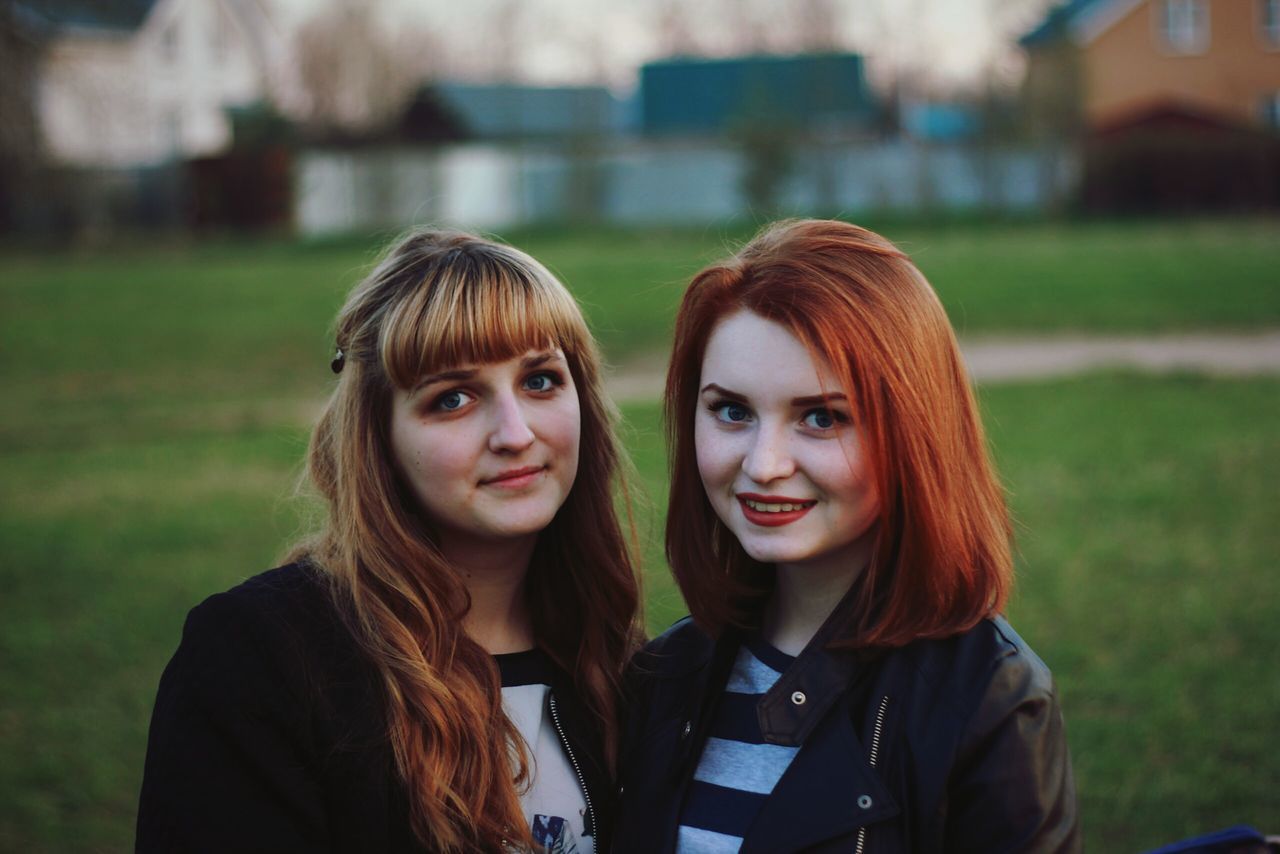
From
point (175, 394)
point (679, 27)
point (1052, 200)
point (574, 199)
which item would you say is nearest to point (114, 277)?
point (175, 394)

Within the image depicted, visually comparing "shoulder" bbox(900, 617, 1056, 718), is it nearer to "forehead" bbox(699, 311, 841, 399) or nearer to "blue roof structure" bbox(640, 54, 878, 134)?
"forehead" bbox(699, 311, 841, 399)

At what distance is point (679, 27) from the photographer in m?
52.2

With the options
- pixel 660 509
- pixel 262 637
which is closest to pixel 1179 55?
pixel 660 509

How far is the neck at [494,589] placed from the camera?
2.35 metres

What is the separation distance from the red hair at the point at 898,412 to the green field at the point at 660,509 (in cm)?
97

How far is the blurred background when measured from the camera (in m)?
5.28

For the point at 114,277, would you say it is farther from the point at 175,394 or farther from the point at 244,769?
the point at 244,769

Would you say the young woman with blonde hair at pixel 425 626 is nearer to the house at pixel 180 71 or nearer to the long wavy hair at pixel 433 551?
the long wavy hair at pixel 433 551

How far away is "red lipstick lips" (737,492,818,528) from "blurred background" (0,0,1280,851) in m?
0.47

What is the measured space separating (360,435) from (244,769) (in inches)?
22.6

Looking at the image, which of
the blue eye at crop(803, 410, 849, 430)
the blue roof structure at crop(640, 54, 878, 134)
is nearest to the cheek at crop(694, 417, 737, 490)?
the blue eye at crop(803, 410, 849, 430)

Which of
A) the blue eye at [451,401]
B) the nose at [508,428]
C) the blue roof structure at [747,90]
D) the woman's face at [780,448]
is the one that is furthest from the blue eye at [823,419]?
the blue roof structure at [747,90]

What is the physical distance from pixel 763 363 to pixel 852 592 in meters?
0.39

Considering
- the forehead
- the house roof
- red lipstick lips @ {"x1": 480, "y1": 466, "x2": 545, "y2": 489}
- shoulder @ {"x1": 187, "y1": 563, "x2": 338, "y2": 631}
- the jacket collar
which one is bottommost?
the jacket collar
